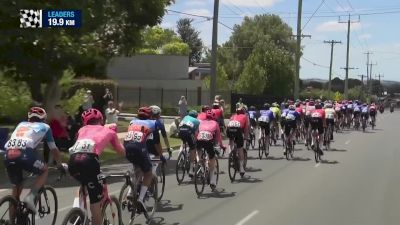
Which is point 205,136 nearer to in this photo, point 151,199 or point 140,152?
point 151,199

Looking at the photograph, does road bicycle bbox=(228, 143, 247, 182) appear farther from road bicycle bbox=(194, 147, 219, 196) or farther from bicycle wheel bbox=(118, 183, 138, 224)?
bicycle wheel bbox=(118, 183, 138, 224)

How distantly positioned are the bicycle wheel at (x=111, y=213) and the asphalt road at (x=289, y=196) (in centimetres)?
161

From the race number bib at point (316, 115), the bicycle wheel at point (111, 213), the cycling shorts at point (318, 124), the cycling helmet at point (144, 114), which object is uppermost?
the cycling helmet at point (144, 114)

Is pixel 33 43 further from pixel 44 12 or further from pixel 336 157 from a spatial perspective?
pixel 336 157

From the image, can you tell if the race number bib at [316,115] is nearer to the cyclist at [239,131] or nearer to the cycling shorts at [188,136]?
the cyclist at [239,131]

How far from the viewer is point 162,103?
5219 centimetres

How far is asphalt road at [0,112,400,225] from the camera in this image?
32.6ft

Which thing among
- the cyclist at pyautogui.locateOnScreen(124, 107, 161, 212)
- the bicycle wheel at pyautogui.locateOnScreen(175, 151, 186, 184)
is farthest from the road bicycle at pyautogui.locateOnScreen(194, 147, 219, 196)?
the cyclist at pyautogui.locateOnScreen(124, 107, 161, 212)

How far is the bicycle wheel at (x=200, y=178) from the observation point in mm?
12172

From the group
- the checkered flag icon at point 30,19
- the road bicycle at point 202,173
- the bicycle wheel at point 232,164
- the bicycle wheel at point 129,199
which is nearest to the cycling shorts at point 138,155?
the bicycle wheel at point 129,199

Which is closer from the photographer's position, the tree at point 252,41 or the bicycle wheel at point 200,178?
the bicycle wheel at point 200,178

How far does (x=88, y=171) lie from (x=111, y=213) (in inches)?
31.1

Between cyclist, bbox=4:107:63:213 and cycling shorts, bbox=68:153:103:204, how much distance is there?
682 millimetres

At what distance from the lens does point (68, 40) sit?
18328 mm
